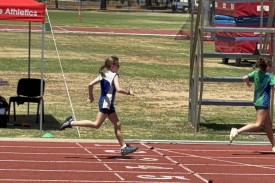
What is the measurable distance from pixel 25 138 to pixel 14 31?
36.2 m

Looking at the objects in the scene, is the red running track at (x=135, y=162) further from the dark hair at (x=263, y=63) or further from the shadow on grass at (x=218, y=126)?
the shadow on grass at (x=218, y=126)

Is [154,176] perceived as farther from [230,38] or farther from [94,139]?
[230,38]

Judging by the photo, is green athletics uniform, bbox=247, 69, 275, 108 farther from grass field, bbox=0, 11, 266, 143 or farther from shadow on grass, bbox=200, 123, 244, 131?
shadow on grass, bbox=200, 123, 244, 131

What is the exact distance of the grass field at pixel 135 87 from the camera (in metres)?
18.2

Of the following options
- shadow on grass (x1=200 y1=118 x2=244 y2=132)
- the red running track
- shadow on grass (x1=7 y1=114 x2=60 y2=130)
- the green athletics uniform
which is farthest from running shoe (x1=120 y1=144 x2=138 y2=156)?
shadow on grass (x1=200 y1=118 x2=244 y2=132)

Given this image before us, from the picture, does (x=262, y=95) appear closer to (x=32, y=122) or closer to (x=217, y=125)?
→ (x=217, y=125)

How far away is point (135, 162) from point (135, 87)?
12.8 metres

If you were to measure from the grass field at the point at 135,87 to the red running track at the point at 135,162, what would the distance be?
1589 mm

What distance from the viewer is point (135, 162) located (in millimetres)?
13727

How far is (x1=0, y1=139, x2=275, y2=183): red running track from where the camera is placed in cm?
1234

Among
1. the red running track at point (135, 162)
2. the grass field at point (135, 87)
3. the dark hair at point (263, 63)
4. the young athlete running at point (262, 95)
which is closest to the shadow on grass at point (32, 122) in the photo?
the grass field at point (135, 87)

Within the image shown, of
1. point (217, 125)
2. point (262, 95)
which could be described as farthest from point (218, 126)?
point (262, 95)

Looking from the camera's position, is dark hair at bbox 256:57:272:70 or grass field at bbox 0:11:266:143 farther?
grass field at bbox 0:11:266:143

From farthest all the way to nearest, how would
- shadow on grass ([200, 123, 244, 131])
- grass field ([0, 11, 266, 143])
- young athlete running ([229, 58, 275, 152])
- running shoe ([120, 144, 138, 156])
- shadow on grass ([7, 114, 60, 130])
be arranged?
shadow on grass ([200, 123, 244, 131])
grass field ([0, 11, 266, 143])
shadow on grass ([7, 114, 60, 130])
young athlete running ([229, 58, 275, 152])
running shoe ([120, 144, 138, 156])
